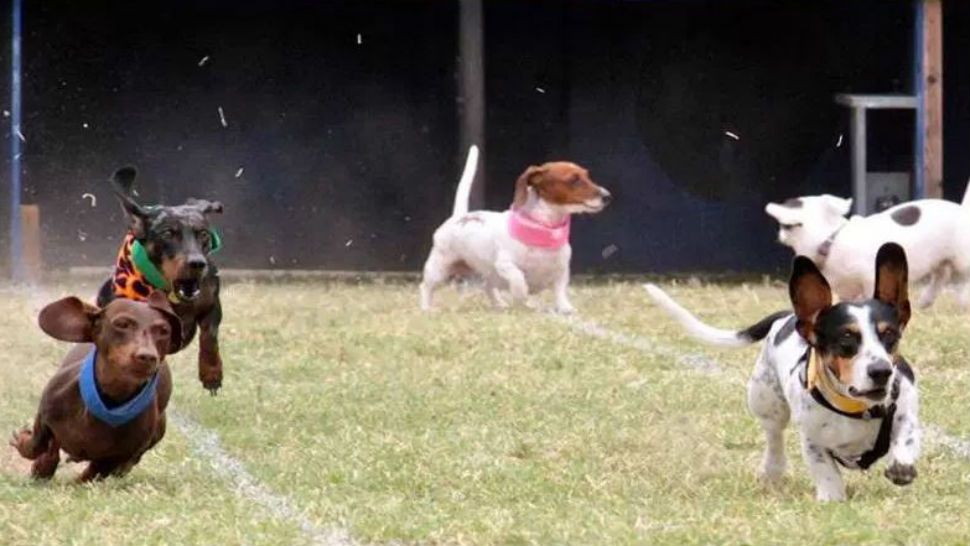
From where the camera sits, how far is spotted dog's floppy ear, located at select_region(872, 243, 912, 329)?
757 centimetres

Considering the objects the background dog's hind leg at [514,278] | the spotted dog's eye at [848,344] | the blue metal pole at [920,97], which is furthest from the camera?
the blue metal pole at [920,97]

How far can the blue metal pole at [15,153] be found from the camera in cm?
1986

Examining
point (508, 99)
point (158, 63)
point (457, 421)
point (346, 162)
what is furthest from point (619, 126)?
point (457, 421)

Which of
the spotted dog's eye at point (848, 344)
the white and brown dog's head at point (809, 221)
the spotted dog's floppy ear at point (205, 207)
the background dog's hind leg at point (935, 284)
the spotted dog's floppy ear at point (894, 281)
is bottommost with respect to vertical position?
the background dog's hind leg at point (935, 284)

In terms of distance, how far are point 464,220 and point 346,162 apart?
4.90 m

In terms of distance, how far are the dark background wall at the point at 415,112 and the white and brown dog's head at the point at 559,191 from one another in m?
4.85

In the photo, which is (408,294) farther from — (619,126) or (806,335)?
(806,335)

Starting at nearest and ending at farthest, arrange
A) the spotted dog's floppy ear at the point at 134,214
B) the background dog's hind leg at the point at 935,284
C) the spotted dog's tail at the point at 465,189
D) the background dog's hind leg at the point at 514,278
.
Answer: the spotted dog's floppy ear at the point at 134,214
the background dog's hind leg at the point at 935,284
the background dog's hind leg at the point at 514,278
the spotted dog's tail at the point at 465,189

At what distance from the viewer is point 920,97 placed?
2062cm

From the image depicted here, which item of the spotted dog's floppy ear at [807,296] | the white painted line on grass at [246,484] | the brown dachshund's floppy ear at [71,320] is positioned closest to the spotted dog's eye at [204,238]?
the white painted line on grass at [246,484]

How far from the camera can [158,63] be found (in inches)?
861

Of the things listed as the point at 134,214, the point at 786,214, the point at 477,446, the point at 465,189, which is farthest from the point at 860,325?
the point at 465,189

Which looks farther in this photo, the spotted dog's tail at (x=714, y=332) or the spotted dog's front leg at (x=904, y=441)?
the spotted dog's tail at (x=714, y=332)

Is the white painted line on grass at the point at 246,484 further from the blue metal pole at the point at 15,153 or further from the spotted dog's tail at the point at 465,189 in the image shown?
the blue metal pole at the point at 15,153
